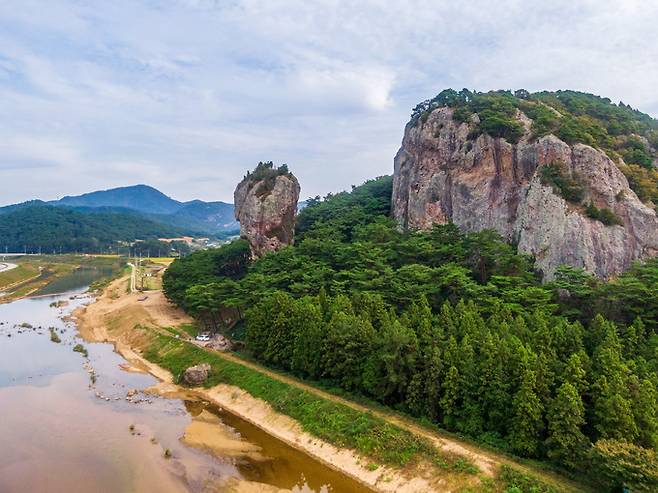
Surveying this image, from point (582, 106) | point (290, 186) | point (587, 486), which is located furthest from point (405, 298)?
point (582, 106)

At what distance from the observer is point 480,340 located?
26.3 metres

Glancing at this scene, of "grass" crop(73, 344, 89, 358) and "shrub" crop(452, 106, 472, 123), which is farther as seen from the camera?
"shrub" crop(452, 106, 472, 123)

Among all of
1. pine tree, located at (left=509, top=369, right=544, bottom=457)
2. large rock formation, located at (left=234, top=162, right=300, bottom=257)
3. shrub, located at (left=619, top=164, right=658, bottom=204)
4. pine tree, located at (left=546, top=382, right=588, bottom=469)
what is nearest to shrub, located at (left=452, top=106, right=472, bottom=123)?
shrub, located at (left=619, top=164, right=658, bottom=204)

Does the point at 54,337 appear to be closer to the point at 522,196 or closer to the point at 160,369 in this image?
the point at 160,369

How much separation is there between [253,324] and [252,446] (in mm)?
11834

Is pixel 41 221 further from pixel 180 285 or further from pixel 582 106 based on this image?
pixel 582 106

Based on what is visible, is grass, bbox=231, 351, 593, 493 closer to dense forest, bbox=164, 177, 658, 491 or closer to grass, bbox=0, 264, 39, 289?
dense forest, bbox=164, 177, 658, 491

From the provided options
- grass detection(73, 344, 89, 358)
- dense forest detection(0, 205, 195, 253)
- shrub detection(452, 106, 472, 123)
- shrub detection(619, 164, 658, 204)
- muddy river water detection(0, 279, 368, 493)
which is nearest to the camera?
muddy river water detection(0, 279, 368, 493)

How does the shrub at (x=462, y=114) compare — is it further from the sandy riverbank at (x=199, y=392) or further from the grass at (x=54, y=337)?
the grass at (x=54, y=337)

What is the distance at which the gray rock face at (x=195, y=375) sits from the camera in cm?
3703

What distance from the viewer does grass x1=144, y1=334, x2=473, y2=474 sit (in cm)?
2350

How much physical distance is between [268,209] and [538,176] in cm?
3119

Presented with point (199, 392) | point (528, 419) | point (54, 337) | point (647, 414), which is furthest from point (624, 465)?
point (54, 337)

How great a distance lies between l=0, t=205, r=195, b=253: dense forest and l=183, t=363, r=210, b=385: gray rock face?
432ft
